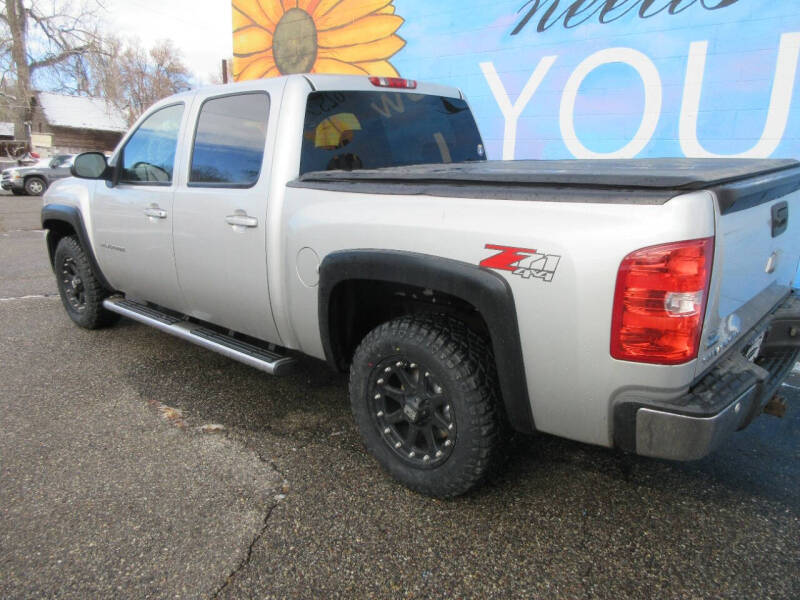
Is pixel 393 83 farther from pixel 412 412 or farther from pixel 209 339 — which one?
pixel 412 412

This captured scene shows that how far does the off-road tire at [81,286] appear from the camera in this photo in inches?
175

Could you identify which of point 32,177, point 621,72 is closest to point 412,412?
point 621,72

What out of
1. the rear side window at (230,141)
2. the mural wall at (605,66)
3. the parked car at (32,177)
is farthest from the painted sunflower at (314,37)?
the parked car at (32,177)

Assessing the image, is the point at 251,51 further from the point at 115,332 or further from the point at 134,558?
the point at 134,558

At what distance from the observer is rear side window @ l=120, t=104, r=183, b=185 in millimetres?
3541

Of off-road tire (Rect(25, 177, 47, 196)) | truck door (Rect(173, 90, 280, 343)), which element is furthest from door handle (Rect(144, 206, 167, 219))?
off-road tire (Rect(25, 177, 47, 196))

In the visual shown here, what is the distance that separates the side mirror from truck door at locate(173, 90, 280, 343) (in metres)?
0.92

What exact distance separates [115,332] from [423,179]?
3540 millimetres

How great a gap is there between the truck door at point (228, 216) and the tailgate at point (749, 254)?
1997 millimetres

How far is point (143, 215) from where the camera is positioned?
11.9 ft

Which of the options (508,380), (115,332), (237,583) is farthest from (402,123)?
(115,332)

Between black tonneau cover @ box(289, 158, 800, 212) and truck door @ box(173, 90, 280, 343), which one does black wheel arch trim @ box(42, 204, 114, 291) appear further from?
black tonneau cover @ box(289, 158, 800, 212)

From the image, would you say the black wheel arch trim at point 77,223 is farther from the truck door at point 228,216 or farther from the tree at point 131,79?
the tree at point 131,79

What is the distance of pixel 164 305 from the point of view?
151 inches
